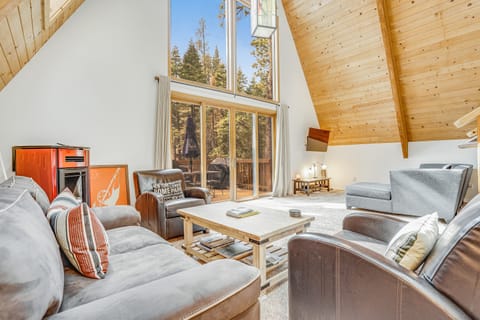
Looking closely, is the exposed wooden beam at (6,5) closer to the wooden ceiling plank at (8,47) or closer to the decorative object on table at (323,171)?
the wooden ceiling plank at (8,47)

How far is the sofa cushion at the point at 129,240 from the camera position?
1577 millimetres

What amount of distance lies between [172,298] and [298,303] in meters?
0.75

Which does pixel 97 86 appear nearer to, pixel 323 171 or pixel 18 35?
pixel 18 35

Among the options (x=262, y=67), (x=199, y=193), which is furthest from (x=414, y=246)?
(x=262, y=67)

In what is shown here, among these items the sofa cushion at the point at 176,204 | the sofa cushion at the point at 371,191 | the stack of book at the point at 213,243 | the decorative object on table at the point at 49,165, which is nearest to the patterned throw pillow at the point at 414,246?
the stack of book at the point at 213,243

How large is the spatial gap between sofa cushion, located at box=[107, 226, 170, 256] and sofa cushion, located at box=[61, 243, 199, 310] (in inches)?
A: 2.4

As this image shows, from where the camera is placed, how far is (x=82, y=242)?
3.92 feet

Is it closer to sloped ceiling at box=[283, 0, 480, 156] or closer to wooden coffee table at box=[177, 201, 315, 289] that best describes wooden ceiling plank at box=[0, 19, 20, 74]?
wooden coffee table at box=[177, 201, 315, 289]

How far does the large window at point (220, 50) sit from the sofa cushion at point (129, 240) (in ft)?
10.2

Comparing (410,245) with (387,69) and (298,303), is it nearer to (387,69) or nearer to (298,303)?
(298,303)

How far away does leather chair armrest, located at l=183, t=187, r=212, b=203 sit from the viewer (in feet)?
11.0

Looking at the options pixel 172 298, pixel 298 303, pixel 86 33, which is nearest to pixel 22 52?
pixel 86 33

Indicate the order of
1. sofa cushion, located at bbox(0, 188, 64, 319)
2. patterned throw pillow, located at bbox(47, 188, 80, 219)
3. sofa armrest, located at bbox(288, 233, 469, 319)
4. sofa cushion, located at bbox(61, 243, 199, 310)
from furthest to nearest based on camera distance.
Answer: patterned throw pillow, located at bbox(47, 188, 80, 219), sofa cushion, located at bbox(61, 243, 199, 310), sofa armrest, located at bbox(288, 233, 469, 319), sofa cushion, located at bbox(0, 188, 64, 319)

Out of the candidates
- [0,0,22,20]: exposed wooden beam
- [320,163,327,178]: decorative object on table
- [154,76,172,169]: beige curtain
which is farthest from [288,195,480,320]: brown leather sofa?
[320,163,327,178]: decorative object on table
